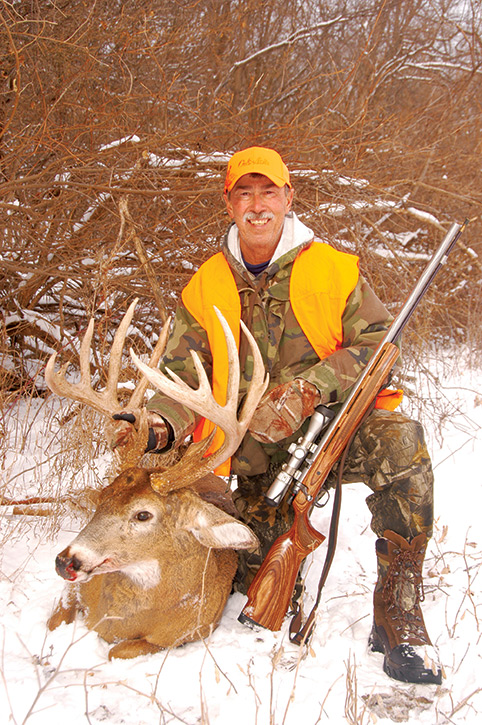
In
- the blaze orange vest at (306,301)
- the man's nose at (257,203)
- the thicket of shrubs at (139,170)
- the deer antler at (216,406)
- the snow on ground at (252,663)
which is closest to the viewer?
the snow on ground at (252,663)

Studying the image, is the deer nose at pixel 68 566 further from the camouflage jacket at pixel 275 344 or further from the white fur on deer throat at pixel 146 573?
the camouflage jacket at pixel 275 344

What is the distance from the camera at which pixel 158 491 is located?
91.1 inches

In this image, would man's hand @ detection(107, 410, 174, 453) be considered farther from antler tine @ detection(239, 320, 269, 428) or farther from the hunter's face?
the hunter's face

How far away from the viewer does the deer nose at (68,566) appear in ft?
6.57

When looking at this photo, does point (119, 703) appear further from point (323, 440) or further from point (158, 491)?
point (323, 440)

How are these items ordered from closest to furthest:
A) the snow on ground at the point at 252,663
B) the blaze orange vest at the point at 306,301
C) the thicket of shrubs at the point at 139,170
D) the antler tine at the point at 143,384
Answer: the snow on ground at the point at 252,663, the antler tine at the point at 143,384, the blaze orange vest at the point at 306,301, the thicket of shrubs at the point at 139,170

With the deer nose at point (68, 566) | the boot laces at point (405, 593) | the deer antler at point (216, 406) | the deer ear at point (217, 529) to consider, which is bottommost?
the deer nose at point (68, 566)

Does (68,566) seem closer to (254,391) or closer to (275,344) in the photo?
(254,391)

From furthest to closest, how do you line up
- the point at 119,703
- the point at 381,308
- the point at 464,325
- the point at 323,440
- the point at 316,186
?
1. the point at 464,325
2. the point at 316,186
3. the point at 381,308
4. the point at 323,440
5. the point at 119,703

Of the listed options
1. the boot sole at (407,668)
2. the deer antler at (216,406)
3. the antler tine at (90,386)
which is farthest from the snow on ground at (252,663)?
the antler tine at (90,386)

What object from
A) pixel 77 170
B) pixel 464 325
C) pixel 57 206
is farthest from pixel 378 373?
pixel 464 325

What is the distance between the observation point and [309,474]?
245cm

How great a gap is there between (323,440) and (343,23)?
8.27 metres

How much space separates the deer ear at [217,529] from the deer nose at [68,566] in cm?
50
